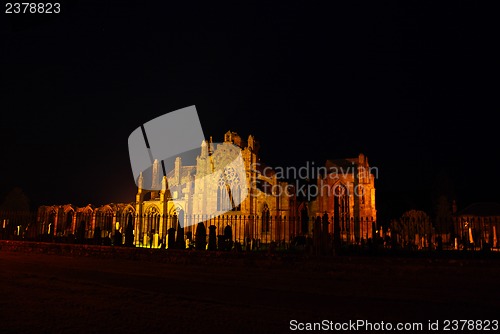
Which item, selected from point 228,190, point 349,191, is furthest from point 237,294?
point 349,191

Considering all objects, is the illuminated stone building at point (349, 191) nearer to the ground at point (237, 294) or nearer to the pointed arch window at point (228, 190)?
the pointed arch window at point (228, 190)

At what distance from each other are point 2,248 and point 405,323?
2338 centimetres

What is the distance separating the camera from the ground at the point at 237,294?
6855 millimetres

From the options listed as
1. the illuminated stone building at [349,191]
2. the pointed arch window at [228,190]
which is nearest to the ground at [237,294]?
the pointed arch window at [228,190]

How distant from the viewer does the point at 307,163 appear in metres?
61.1

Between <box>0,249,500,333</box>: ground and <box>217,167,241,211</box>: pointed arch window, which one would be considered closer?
<box>0,249,500,333</box>: ground

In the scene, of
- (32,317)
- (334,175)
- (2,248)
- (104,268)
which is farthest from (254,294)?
(334,175)

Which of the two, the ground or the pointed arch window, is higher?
the pointed arch window

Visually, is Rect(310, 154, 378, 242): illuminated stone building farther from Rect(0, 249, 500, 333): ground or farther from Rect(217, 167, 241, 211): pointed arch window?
Rect(0, 249, 500, 333): ground

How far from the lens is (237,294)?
32.0 ft

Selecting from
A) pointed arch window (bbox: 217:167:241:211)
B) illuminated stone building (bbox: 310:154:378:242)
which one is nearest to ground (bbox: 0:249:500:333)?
pointed arch window (bbox: 217:167:241:211)

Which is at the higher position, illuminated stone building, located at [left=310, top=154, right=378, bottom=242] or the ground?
illuminated stone building, located at [left=310, top=154, right=378, bottom=242]

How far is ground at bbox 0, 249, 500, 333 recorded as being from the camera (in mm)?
6855

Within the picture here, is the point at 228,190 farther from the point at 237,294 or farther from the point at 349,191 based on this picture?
the point at 237,294
